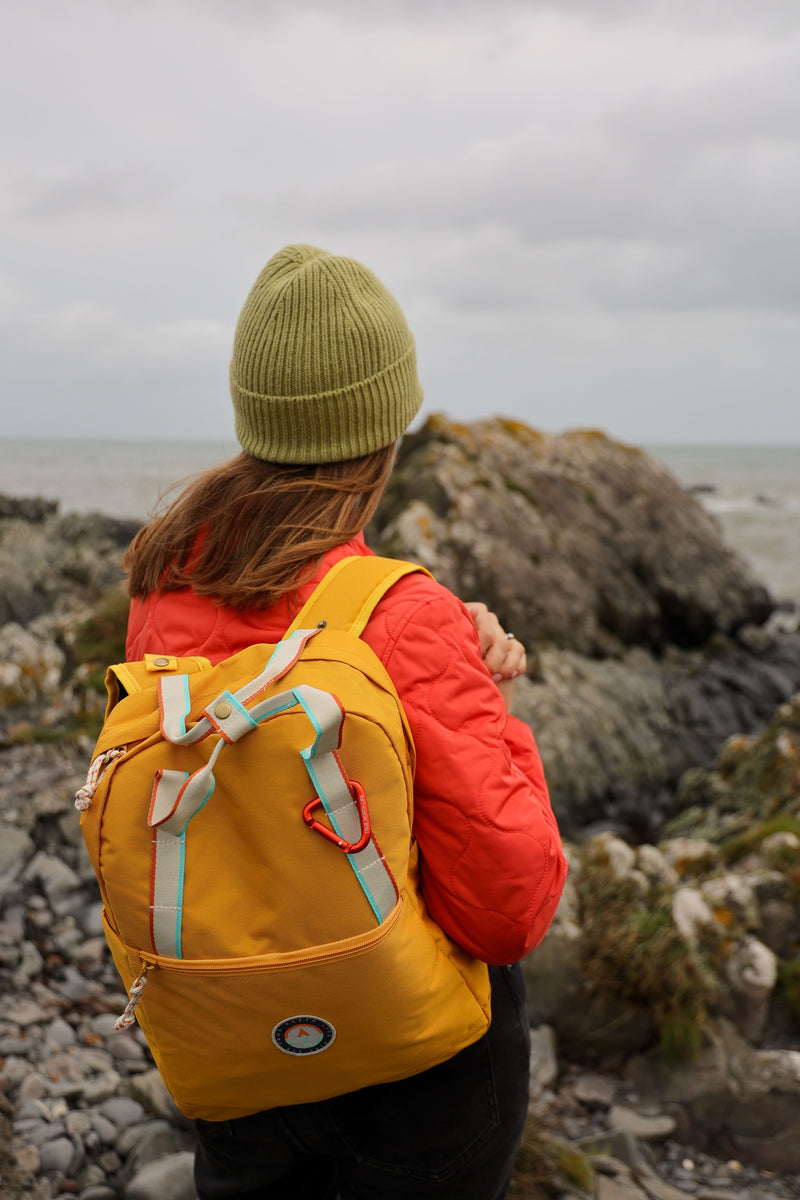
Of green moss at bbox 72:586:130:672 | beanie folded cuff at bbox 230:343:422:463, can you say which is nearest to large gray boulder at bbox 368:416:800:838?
green moss at bbox 72:586:130:672

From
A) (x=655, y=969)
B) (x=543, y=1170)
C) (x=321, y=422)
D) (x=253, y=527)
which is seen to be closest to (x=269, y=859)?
(x=253, y=527)

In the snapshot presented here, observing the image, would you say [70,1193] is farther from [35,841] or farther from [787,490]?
[787,490]

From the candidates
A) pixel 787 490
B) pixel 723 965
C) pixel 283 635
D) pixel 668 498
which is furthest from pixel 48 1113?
pixel 787 490

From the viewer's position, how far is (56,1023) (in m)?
3.77

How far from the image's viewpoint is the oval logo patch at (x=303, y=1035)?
1.42 m

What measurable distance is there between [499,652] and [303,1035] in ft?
2.76

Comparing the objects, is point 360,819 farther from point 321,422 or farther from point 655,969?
point 655,969

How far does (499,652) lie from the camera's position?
1.86 m

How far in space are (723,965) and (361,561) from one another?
3688 millimetres

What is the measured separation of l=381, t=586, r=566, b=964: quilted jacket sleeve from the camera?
1461 millimetres

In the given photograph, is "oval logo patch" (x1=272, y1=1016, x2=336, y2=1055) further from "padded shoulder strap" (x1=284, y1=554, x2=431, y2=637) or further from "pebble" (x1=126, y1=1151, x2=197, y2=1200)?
"pebble" (x1=126, y1=1151, x2=197, y2=1200)

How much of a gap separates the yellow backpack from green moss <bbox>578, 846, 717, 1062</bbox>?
10.2 ft

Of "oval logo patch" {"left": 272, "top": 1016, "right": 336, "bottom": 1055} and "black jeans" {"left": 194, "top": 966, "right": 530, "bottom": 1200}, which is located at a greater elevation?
"oval logo patch" {"left": 272, "top": 1016, "right": 336, "bottom": 1055}

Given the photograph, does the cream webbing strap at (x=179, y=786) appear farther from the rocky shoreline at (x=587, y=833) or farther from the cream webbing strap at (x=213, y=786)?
the rocky shoreline at (x=587, y=833)
